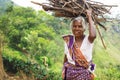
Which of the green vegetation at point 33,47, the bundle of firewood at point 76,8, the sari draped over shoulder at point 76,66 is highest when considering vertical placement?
the bundle of firewood at point 76,8

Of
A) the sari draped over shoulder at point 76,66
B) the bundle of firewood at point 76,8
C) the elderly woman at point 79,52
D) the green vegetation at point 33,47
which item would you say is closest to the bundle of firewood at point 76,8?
the bundle of firewood at point 76,8

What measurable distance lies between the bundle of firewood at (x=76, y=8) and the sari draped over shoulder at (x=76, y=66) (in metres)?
0.25

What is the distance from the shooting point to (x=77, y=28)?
3.06 m

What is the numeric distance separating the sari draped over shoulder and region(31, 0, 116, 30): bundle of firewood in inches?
9.8

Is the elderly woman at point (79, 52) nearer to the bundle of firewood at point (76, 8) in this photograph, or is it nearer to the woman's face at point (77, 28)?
the woman's face at point (77, 28)

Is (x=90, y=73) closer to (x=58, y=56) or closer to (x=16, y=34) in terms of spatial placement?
(x=16, y=34)

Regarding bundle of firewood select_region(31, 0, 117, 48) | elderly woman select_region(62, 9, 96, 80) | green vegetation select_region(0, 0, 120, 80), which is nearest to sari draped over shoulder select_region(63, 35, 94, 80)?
elderly woman select_region(62, 9, 96, 80)

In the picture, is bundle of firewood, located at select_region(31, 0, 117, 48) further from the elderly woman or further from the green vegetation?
the green vegetation

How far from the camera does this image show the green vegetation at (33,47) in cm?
1370

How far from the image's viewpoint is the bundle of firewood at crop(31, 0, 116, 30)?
314cm

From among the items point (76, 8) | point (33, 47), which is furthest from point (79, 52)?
point (33, 47)

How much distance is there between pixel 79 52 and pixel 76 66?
0.47 feet

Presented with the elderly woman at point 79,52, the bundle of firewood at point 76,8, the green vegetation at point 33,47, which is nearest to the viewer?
the elderly woman at point 79,52

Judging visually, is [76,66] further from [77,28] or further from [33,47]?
[33,47]
